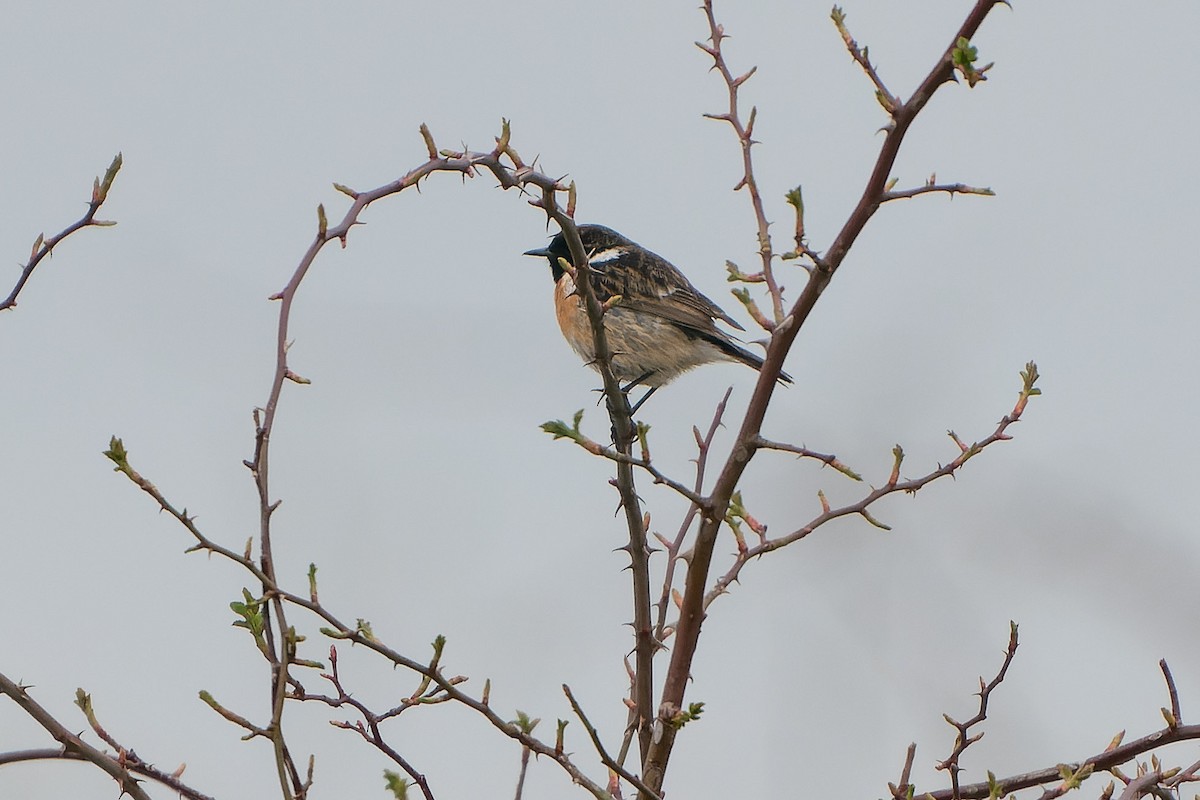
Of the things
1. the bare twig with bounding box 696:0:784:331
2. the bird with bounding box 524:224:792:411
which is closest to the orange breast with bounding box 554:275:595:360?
the bird with bounding box 524:224:792:411

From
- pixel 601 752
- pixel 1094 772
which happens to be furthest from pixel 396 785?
pixel 1094 772

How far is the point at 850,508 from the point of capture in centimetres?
280

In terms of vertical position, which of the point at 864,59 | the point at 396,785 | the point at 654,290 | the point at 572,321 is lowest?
the point at 396,785

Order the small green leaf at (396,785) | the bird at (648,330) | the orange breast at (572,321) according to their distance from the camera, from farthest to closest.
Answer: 1. the bird at (648,330)
2. the orange breast at (572,321)
3. the small green leaf at (396,785)

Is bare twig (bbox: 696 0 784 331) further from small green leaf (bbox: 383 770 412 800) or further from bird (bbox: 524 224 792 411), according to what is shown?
bird (bbox: 524 224 792 411)

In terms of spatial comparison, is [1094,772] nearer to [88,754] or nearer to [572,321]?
[88,754]

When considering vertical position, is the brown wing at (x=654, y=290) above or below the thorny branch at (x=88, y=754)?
above

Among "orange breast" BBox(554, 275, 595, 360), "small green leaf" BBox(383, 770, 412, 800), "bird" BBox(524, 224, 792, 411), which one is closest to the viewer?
"small green leaf" BBox(383, 770, 412, 800)

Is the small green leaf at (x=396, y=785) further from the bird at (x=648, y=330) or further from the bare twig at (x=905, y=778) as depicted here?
the bird at (x=648, y=330)

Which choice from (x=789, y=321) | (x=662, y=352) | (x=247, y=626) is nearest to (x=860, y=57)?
(x=789, y=321)

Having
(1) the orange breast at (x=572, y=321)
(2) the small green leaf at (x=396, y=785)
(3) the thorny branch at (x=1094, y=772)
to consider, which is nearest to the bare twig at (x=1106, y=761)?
(3) the thorny branch at (x=1094, y=772)

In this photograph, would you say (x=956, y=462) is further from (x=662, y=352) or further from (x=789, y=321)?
(x=662, y=352)

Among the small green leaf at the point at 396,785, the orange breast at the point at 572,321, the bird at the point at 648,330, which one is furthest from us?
the bird at the point at 648,330

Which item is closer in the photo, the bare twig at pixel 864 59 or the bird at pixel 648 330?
the bare twig at pixel 864 59
